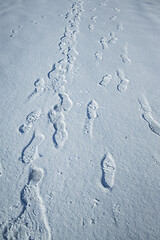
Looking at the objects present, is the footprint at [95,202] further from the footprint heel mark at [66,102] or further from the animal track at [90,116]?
the footprint heel mark at [66,102]

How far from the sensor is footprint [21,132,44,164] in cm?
95

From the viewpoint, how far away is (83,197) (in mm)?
830

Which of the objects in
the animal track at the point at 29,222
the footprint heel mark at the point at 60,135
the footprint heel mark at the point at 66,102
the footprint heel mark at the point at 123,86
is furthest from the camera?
the footprint heel mark at the point at 123,86

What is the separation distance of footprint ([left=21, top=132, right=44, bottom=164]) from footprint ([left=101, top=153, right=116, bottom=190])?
1.34ft

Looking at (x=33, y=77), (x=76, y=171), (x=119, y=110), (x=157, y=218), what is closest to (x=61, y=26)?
(x=33, y=77)

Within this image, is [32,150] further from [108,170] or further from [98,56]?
[98,56]

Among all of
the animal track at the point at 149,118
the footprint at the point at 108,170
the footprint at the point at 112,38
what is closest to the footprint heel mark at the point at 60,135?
the footprint at the point at 108,170

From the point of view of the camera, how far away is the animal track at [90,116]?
3.62ft

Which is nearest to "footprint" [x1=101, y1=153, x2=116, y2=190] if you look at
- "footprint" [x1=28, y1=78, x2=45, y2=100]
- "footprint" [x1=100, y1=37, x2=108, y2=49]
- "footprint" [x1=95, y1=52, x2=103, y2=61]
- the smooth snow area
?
the smooth snow area

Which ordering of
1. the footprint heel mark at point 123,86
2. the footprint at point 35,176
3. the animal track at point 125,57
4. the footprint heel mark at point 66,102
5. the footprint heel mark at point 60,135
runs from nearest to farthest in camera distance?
the footprint at point 35,176 → the footprint heel mark at point 60,135 → the footprint heel mark at point 66,102 → the footprint heel mark at point 123,86 → the animal track at point 125,57

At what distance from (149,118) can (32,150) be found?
86 centimetres

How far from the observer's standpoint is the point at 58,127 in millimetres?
1112

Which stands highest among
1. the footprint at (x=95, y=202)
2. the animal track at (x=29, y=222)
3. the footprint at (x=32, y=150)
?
the footprint at (x=32, y=150)

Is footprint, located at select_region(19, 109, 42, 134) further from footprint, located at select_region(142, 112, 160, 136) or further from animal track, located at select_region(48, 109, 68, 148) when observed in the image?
footprint, located at select_region(142, 112, 160, 136)
